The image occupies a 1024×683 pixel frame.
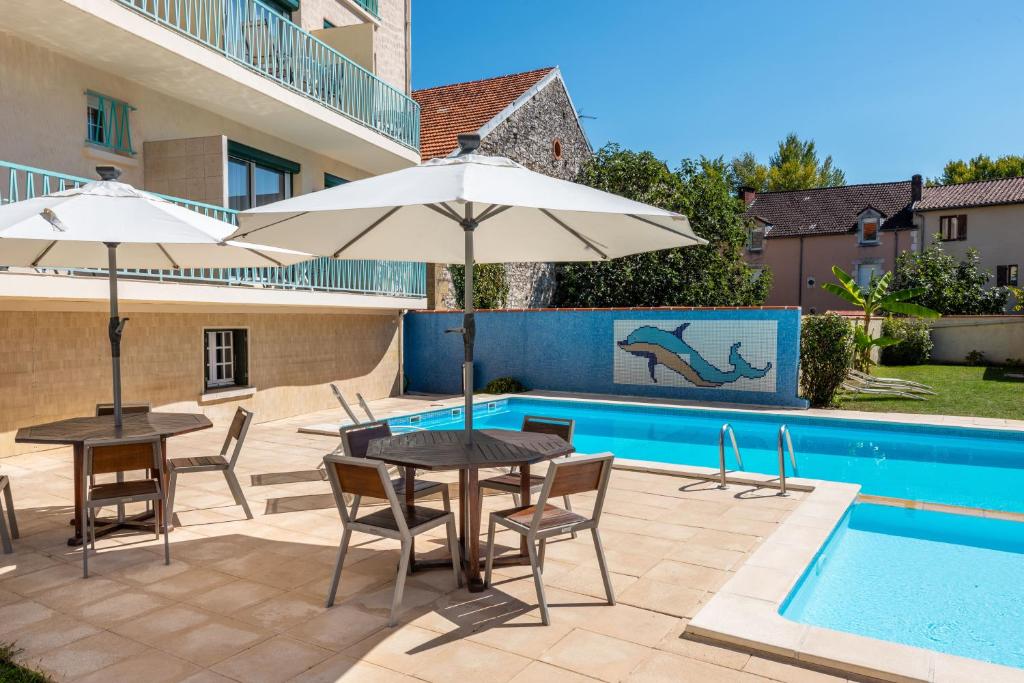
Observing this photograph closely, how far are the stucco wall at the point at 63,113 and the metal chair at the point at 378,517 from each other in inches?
339

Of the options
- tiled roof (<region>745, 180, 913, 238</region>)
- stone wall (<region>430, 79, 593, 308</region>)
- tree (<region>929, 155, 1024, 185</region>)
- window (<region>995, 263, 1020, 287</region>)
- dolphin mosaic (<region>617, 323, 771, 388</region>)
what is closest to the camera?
dolphin mosaic (<region>617, 323, 771, 388</region>)

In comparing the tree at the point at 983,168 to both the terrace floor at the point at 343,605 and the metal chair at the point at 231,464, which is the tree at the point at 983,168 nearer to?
the terrace floor at the point at 343,605

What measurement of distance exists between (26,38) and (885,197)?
40.6 meters

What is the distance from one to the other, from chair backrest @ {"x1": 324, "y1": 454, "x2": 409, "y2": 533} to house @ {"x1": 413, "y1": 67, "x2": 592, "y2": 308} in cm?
1643

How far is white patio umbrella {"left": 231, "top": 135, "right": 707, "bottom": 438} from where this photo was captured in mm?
4375

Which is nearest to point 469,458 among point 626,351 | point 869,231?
point 626,351

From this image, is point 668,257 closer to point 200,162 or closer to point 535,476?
point 200,162

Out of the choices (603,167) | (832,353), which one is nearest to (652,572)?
(832,353)


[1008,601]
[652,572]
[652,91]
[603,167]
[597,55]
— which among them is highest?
[652,91]

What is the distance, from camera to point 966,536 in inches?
289

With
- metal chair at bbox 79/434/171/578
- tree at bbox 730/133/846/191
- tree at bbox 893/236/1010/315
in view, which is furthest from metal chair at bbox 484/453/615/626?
tree at bbox 730/133/846/191

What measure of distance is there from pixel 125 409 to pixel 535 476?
4570 mm

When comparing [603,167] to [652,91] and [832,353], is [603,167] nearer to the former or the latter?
[832,353]

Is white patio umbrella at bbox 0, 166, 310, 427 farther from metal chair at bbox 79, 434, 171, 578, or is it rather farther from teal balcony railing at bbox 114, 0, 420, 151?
teal balcony railing at bbox 114, 0, 420, 151
